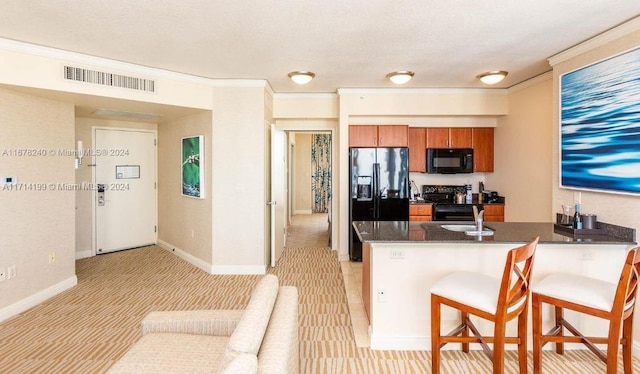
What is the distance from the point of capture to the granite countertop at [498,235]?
2.56 metres

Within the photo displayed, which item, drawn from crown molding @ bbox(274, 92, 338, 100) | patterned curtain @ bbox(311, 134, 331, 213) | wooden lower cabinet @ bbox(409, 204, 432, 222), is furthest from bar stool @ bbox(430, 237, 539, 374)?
patterned curtain @ bbox(311, 134, 331, 213)

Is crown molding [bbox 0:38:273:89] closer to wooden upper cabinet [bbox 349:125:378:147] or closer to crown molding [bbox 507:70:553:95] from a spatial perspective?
wooden upper cabinet [bbox 349:125:378:147]

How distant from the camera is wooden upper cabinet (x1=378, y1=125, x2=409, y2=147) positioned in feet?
17.1

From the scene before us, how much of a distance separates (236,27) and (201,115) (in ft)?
7.06

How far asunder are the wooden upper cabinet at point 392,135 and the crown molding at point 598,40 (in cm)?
203

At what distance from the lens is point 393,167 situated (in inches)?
201

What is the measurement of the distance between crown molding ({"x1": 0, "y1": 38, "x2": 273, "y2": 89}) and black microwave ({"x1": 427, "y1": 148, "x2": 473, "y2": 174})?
2.72m

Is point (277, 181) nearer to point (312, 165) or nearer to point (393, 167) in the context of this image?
point (393, 167)

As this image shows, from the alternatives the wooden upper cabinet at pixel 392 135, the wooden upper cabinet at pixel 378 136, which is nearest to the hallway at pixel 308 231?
the wooden upper cabinet at pixel 378 136

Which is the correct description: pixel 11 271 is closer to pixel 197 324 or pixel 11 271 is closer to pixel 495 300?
pixel 197 324

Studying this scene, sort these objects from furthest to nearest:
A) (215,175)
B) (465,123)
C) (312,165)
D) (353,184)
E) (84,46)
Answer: (312,165), (465,123), (353,184), (215,175), (84,46)

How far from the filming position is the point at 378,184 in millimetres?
5094

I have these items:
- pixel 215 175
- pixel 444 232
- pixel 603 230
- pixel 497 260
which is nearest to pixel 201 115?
pixel 215 175

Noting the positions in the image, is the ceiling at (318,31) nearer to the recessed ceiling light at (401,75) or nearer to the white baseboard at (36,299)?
the recessed ceiling light at (401,75)
